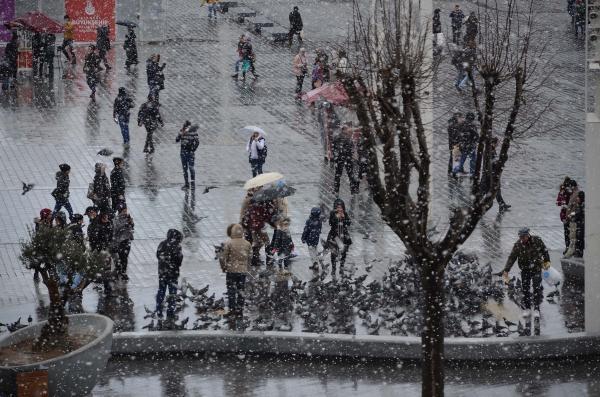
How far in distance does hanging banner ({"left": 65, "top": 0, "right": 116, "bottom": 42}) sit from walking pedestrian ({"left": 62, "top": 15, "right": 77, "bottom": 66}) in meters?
1.45

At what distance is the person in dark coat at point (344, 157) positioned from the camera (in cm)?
2414

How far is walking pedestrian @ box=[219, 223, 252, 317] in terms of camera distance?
1742 centimetres

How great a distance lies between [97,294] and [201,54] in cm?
1883

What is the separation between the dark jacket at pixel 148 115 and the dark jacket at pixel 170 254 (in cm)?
957

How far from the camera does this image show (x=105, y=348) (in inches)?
579

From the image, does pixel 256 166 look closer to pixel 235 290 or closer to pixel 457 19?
pixel 235 290

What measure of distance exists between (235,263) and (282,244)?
2.31 m

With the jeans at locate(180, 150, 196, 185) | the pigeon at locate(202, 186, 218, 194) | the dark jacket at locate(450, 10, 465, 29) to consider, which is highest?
the dark jacket at locate(450, 10, 465, 29)

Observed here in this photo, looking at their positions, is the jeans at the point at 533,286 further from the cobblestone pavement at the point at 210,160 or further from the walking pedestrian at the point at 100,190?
the walking pedestrian at the point at 100,190

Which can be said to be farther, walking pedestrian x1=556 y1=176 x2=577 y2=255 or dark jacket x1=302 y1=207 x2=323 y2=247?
walking pedestrian x1=556 y1=176 x2=577 y2=255

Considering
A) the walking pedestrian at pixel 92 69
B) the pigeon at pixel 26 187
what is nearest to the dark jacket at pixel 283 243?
the pigeon at pixel 26 187

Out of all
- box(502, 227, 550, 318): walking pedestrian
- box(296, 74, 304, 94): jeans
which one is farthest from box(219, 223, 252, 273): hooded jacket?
box(296, 74, 304, 94): jeans

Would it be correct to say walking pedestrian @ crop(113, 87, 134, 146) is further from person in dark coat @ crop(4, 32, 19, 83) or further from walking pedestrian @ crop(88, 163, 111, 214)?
person in dark coat @ crop(4, 32, 19, 83)

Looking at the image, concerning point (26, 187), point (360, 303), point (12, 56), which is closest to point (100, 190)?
point (26, 187)
